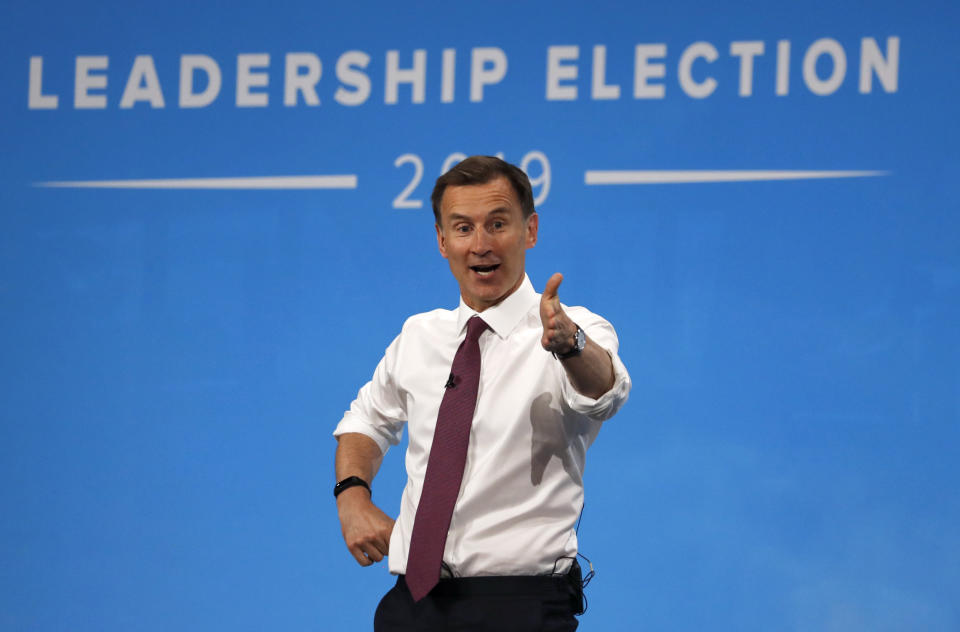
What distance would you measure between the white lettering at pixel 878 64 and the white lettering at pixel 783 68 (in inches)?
7.1

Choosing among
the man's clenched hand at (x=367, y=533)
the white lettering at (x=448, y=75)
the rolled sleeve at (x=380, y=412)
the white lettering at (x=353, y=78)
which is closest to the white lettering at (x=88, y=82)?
the white lettering at (x=353, y=78)

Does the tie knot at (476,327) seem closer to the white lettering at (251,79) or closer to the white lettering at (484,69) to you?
the white lettering at (484,69)

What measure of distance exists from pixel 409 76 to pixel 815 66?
3.61ft

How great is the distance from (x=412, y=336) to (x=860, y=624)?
1531 mm

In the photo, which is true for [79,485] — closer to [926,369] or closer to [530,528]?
[530,528]

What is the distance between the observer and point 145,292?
3.29 m

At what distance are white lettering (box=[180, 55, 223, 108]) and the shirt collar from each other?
179 cm

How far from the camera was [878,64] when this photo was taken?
285 cm

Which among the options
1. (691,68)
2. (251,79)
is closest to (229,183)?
(251,79)

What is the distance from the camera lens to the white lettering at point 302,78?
128 inches

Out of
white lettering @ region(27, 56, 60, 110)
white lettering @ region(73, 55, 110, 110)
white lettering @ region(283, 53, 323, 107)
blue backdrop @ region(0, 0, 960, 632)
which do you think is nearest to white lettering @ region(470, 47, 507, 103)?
blue backdrop @ region(0, 0, 960, 632)

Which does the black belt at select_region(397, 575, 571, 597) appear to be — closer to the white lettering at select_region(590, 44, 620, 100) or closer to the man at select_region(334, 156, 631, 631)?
the man at select_region(334, 156, 631, 631)

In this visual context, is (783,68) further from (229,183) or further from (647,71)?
(229,183)

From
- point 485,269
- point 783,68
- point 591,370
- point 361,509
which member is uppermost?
point 783,68
